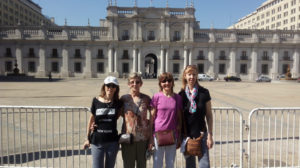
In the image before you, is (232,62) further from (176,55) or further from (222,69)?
(176,55)

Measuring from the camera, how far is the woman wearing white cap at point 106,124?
280 cm

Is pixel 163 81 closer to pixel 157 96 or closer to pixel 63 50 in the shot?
pixel 157 96

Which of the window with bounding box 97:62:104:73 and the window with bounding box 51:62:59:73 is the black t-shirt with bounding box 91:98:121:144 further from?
the window with bounding box 51:62:59:73

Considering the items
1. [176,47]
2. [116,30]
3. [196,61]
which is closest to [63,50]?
[116,30]

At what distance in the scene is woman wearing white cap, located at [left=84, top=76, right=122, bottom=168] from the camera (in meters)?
2.80

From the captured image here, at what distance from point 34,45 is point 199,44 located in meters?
33.3

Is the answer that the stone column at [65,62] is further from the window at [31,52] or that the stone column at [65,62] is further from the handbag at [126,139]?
the handbag at [126,139]

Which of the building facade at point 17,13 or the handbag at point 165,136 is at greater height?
the building facade at point 17,13

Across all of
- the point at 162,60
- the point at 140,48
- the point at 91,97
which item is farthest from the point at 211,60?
the point at 91,97

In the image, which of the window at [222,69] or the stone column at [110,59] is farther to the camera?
the window at [222,69]

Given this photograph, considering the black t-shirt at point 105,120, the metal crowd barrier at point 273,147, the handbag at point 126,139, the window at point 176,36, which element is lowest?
the metal crowd barrier at point 273,147

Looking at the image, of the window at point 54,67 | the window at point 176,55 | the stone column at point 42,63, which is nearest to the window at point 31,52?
the stone column at point 42,63

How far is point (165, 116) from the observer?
276cm

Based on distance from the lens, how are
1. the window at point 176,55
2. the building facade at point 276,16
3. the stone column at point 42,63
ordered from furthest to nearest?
the building facade at point 276,16, the window at point 176,55, the stone column at point 42,63
